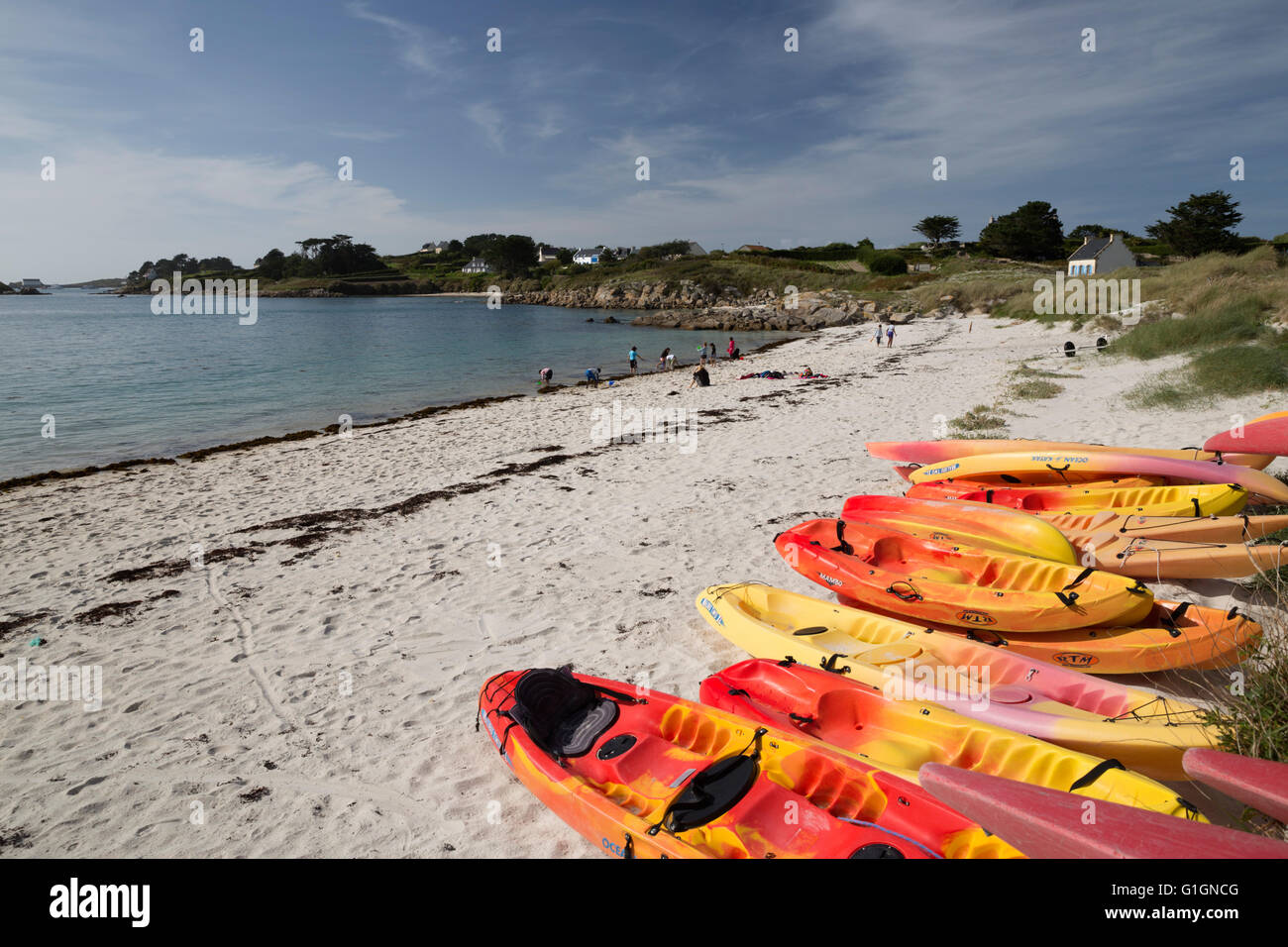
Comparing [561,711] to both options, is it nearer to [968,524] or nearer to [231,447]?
[968,524]

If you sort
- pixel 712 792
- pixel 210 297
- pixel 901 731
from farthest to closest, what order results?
pixel 210 297 < pixel 901 731 < pixel 712 792

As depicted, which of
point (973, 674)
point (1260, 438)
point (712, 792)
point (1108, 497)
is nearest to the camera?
point (712, 792)

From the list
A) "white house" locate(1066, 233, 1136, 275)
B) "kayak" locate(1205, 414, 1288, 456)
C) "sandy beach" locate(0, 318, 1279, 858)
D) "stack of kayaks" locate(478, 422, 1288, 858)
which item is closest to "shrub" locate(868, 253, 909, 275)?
"white house" locate(1066, 233, 1136, 275)

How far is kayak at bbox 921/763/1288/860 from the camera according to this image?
205 cm

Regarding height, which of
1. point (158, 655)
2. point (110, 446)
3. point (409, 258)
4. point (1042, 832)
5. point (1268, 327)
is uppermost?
point (409, 258)

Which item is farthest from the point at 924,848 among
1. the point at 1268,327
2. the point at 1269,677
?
the point at 1268,327

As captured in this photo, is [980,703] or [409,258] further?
[409,258]

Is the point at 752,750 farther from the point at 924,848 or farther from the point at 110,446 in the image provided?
the point at 110,446

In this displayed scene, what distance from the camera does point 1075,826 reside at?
2244 mm

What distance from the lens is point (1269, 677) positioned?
3.13 m

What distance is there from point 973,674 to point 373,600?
5.93 metres
